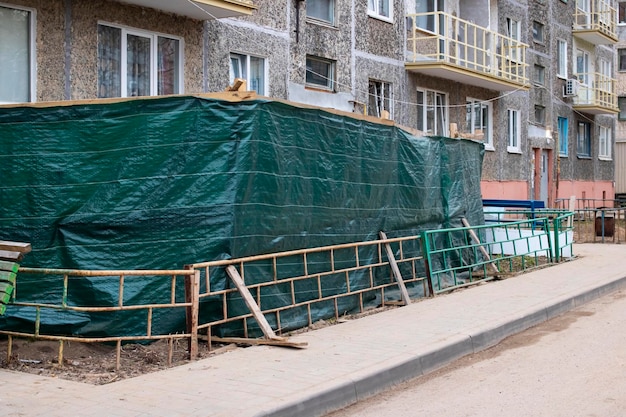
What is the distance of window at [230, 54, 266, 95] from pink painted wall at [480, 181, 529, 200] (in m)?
11.0

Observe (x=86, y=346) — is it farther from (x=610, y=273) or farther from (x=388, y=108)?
(x=388, y=108)

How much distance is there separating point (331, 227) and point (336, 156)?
0.96 metres

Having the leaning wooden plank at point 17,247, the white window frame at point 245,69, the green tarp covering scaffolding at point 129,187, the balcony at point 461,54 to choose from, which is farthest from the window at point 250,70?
the leaning wooden plank at point 17,247

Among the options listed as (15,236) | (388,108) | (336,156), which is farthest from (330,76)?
(15,236)

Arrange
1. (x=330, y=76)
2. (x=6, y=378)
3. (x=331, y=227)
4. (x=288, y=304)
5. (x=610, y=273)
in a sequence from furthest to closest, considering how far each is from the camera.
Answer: (x=330, y=76) < (x=610, y=273) < (x=331, y=227) < (x=288, y=304) < (x=6, y=378)

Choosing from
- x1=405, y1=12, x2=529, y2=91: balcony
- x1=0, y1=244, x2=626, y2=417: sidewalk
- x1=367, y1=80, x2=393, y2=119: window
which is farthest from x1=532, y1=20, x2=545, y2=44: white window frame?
x1=0, y1=244, x2=626, y2=417: sidewalk

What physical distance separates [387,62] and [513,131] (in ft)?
32.9

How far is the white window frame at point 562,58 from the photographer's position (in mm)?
34781

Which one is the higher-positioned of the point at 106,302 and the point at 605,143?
the point at 605,143

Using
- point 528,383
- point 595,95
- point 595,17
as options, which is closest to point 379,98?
point 528,383

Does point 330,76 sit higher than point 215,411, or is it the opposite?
point 330,76

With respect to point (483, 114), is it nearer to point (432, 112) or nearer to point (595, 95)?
point (432, 112)

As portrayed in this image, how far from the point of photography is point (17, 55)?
12312 millimetres

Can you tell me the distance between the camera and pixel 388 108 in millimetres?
21750
